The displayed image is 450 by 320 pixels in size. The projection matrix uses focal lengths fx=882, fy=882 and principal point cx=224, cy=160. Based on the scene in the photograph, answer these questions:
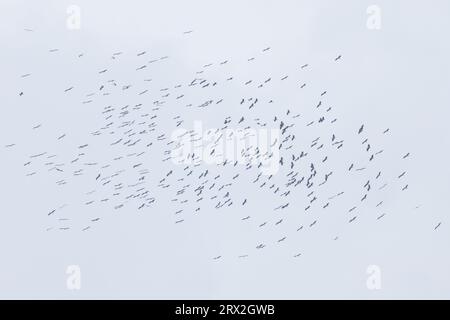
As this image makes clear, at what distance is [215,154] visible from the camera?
14.1 meters

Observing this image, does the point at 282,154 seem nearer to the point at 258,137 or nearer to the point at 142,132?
the point at 258,137

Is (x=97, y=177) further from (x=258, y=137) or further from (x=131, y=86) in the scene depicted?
(x=258, y=137)

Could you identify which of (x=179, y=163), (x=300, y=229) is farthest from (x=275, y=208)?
(x=179, y=163)

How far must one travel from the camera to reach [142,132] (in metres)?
14.1
